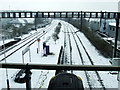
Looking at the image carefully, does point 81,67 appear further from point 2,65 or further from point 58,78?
point 2,65

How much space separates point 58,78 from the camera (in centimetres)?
111

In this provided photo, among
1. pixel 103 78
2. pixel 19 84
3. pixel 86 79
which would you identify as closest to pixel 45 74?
pixel 19 84

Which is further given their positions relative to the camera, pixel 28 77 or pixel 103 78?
pixel 103 78

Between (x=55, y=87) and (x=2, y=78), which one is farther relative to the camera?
(x=2, y=78)

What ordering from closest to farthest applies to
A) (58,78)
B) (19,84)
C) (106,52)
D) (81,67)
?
(81,67), (58,78), (19,84), (106,52)

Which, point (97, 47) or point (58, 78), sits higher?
point (58, 78)

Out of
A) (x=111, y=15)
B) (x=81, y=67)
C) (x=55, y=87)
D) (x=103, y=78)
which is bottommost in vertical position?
(x=103, y=78)

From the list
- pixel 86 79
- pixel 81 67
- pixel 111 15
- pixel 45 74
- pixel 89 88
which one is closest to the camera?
pixel 81 67

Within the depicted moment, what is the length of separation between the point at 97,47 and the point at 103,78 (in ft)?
20.8

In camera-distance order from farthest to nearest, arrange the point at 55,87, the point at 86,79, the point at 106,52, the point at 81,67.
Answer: the point at 106,52 → the point at 86,79 → the point at 55,87 → the point at 81,67

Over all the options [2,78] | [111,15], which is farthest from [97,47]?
[2,78]

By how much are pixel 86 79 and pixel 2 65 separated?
539cm

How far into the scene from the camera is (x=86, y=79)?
19.5 feet

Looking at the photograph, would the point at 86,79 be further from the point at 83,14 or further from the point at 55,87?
the point at 55,87
